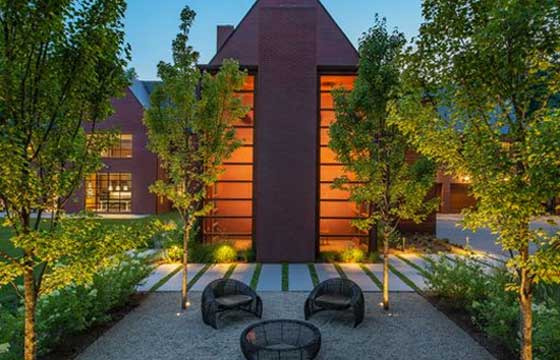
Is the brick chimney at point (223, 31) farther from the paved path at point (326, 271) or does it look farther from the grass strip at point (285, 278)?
the paved path at point (326, 271)

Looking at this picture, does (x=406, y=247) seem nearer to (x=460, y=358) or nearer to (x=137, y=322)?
(x=460, y=358)

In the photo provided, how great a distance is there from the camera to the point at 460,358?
5.46 m

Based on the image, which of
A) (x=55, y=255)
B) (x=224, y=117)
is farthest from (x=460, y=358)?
(x=224, y=117)

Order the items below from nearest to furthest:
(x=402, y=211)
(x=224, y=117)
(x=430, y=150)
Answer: (x=430, y=150) < (x=402, y=211) < (x=224, y=117)

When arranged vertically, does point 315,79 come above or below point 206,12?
below

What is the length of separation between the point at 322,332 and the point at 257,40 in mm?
12643

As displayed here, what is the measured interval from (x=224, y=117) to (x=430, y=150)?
16.7ft

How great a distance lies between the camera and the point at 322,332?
6.45 meters

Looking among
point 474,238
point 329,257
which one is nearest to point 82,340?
point 329,257

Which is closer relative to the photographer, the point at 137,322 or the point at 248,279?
the point at 137,322

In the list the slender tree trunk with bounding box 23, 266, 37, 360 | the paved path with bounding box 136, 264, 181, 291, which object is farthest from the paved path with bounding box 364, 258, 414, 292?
the slender tree trunk with bounding box 23, 266, 37, 360

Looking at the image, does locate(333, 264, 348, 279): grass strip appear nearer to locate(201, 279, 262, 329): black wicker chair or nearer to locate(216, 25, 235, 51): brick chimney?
locate(201, 279, 262, 329): black wicker chair

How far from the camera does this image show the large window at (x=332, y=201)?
13781mm

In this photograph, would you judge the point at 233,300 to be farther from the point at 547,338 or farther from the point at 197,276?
the point at 547,338
